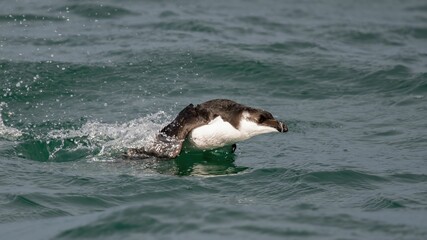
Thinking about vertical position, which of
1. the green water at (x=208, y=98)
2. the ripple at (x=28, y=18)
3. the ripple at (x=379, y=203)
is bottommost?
the ripple at (x=379, y=203)

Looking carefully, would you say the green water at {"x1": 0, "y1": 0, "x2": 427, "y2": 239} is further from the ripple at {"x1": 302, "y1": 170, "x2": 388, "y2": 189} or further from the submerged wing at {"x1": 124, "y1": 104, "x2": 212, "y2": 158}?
the submerged wing at {"x1": 124, "y1": 104, "x2": 212, "y2": 158}

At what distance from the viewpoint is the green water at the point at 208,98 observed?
11438mm

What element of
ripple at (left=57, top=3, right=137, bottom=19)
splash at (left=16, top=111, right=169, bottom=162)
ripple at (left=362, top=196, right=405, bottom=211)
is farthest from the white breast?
ripple at (left=57, top=3, right=137, bottom=19)

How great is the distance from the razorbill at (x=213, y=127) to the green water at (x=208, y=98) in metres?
0.38

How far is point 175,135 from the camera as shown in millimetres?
13367

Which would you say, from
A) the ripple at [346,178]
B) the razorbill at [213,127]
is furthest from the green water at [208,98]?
the razorbill at [213,127]

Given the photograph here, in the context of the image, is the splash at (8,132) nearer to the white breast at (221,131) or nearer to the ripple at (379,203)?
the white breast at (221,131)

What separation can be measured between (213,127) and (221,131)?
0.47ft

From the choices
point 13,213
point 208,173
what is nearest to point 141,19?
point 208,173

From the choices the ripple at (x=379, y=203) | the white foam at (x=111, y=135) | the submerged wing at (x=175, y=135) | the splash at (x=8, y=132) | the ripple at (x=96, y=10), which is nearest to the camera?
the ripple at (x=379, y=203)

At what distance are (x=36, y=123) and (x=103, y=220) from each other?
600 cm

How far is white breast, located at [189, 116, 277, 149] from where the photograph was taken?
13562mm

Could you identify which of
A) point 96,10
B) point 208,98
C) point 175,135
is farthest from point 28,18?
point 175,135

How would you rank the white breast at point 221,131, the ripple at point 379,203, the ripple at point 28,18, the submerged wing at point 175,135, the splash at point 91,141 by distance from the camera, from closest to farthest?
the ripple at point 379,203
the submerged wing at point 175,135
the white breast at point 221,131
the splash at point 91,141
the ripple at point 28,18
